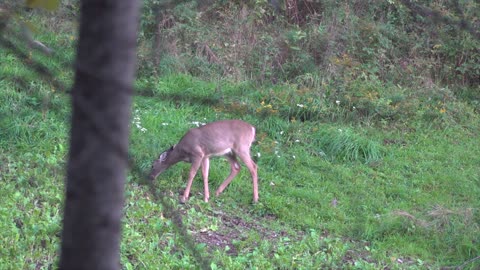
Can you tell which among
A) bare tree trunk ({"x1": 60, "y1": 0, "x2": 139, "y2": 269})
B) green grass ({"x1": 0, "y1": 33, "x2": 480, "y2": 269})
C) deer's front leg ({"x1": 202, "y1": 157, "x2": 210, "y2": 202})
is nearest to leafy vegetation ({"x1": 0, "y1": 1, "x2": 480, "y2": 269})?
green grass ({"x1": 0, "y1": 33, "x2": 480, "y2": 269})

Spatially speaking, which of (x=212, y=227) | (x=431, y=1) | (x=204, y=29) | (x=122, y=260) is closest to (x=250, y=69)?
(x=204, y=29)

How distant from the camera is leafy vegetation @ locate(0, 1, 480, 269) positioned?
737cm

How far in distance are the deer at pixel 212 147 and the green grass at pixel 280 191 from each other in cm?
23

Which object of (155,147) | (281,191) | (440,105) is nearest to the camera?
(281,191)

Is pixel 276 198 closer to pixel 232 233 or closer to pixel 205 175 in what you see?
pixel 205 175

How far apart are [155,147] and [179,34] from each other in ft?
12.2

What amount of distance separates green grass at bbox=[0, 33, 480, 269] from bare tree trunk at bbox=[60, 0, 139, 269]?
12.7 feet

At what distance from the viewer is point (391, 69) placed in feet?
45.2

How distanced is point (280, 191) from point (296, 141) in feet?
4.47

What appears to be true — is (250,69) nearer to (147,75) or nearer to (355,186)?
(147,75)

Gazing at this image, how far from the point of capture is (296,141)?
10.9m

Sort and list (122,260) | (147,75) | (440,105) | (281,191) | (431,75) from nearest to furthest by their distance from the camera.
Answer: (122,260)
(281,191)
(147,75)
(440,105)
(431,75)

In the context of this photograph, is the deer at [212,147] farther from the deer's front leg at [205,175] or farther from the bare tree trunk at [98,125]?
the bare tree trunk at [98,125]

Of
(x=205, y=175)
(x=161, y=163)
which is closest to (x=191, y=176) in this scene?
(x=205, y=175)
